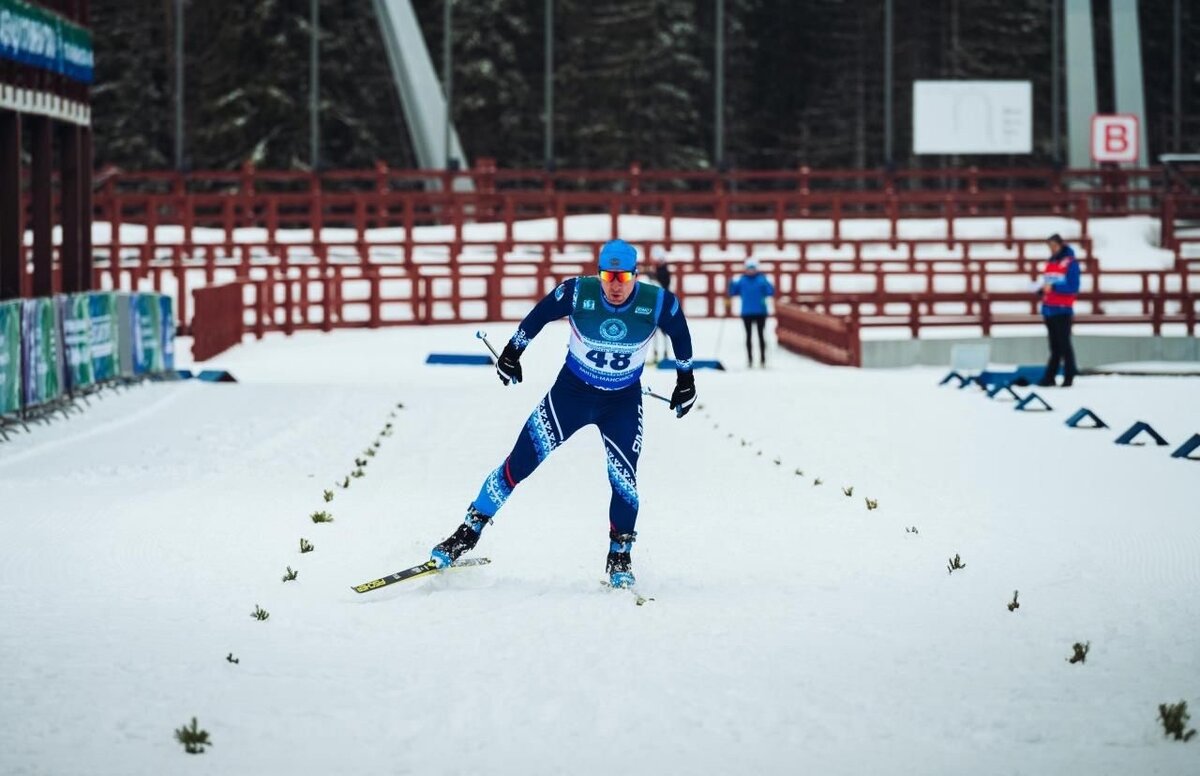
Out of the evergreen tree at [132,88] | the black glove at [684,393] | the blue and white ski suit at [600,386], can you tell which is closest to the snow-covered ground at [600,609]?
the blue and white ski suit at [600,386]

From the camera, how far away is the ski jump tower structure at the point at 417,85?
1991 inches

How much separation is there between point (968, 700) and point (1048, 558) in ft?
11.4

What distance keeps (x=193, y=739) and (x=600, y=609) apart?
2.92 m

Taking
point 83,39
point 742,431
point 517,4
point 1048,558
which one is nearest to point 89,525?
point 1048,558

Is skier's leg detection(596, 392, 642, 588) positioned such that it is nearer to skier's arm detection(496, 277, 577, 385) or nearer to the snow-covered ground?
the snow-covered ground

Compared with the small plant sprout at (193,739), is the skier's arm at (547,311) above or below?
above

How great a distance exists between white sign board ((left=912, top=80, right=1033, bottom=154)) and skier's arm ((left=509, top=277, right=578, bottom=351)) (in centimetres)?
4538

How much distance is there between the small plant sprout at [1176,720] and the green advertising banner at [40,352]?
13.4 metres

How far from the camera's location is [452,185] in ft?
155

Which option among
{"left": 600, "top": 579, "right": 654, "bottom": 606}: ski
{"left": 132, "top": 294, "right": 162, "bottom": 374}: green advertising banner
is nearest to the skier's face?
{"left": 600, "top": 579, "right": 654, "bottom": 606}: ski

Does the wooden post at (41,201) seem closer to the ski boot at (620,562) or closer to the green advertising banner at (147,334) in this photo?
the green advertising banner at (147,334)

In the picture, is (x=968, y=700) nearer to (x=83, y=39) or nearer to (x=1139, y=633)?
(x=1139, y=633)

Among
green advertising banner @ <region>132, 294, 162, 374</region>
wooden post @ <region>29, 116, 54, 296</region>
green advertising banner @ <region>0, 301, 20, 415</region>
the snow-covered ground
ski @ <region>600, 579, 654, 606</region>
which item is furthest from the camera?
green advertising banner @ <region>132, 294, 162, 374</region>

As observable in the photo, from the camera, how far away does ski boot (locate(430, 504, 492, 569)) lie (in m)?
9.88
